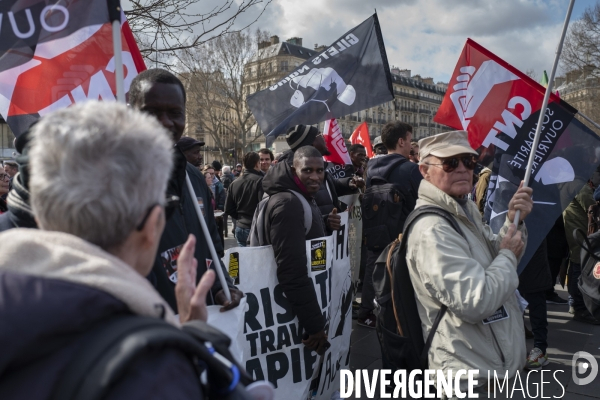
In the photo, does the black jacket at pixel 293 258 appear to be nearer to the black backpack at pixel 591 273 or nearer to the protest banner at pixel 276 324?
the protest banner at pixel 276 324

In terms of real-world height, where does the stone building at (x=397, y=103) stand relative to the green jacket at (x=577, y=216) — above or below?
above

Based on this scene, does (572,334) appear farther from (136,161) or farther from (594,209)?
(136,161)

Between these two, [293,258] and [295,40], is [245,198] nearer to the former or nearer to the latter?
[293,258]

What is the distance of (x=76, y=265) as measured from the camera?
89 centimetres


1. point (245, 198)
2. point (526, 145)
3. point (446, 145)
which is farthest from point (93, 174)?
point (245, 198)

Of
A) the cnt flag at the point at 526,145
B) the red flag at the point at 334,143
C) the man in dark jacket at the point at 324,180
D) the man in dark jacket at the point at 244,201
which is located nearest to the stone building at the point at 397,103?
the red flag at the point at 334,143

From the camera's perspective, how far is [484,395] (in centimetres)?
258

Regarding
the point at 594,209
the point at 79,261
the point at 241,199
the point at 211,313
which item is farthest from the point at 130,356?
the point at 594,209

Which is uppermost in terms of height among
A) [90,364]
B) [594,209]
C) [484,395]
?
[90,364]

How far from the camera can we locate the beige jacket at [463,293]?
2.25m

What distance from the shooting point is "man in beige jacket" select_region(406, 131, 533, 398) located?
7.41ft

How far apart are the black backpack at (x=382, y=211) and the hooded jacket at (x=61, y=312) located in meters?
4.11

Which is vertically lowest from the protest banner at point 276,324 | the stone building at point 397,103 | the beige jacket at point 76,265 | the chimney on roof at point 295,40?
the protest banner at point 276,324

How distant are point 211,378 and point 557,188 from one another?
3314mm
